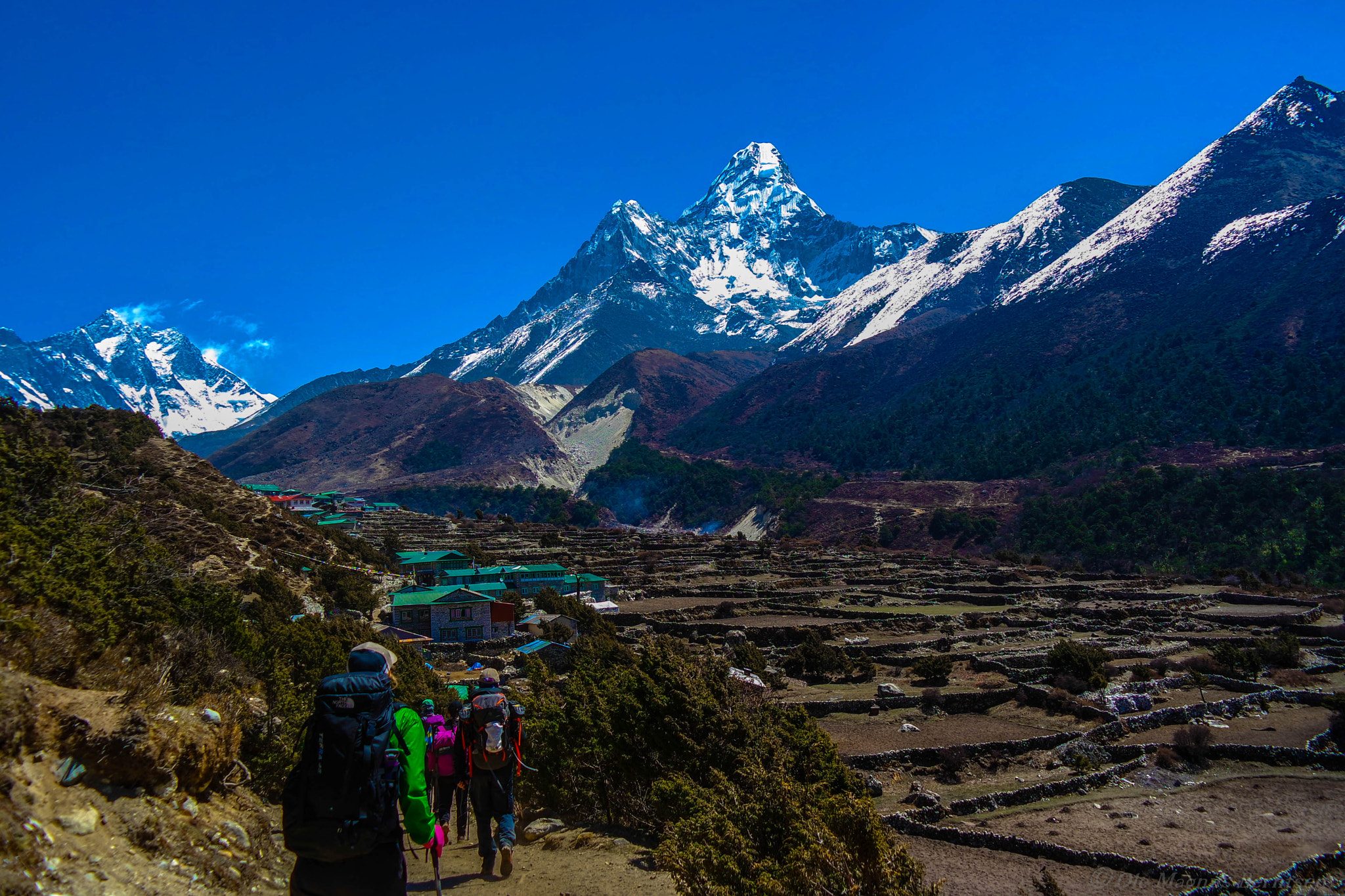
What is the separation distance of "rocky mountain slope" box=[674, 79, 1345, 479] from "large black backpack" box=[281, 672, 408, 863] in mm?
99471

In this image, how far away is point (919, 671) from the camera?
28.0m

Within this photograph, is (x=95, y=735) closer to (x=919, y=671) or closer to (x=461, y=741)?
(x=461, y=741)

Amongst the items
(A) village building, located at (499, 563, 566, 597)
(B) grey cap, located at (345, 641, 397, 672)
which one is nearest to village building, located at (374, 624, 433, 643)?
(A) village building, located at (499, 563, 566, 597)

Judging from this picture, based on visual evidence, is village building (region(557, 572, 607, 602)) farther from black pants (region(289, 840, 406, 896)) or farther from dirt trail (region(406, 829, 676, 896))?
black pants (region(289, 840, 406, 896))

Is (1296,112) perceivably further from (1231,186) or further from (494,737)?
(494,737)

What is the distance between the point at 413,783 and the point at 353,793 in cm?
38

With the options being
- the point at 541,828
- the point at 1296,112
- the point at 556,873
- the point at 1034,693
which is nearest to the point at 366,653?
the point at 556,873

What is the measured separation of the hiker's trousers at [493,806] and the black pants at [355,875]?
2486 millimetres

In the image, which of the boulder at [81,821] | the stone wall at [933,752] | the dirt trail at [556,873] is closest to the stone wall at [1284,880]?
the stone wall at [933,752]

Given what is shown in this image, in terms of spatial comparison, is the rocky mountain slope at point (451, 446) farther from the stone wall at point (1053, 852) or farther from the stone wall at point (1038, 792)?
the stone wall at point (1053, 852)

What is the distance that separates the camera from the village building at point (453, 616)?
34.9m

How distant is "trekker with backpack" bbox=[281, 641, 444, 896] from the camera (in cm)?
383

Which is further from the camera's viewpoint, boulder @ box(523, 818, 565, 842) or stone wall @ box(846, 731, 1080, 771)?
stone wall @ box(846, 731, 1080, 771)

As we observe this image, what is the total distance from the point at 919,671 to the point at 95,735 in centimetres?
2670
